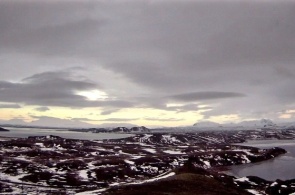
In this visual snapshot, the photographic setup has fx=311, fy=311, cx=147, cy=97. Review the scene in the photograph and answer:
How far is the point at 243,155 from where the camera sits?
127375 millimetres

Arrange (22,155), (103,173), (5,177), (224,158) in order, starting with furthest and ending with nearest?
(224,158)
(22,155)
(103,173)
(5,177)

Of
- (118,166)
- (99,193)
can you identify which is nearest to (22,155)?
(118,166)

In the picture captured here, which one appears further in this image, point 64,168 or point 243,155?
point 243,155

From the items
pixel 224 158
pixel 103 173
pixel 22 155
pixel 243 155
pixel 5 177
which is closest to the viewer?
pixel 5 177

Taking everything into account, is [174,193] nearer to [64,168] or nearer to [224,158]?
[64,168]

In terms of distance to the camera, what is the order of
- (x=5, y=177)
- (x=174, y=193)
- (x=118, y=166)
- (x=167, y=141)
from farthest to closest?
(x=167, y=141) → (x=118, y=166) → (x=5, y=177) → (x=174, y=193)

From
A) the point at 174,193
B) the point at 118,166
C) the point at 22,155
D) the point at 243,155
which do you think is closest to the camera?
the point at 174,193

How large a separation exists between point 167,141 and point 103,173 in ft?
393

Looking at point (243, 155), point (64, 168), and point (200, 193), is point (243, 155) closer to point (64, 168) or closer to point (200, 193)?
point (64, 168)

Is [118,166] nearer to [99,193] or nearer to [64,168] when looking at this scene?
[64,168]

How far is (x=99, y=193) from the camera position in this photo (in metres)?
40.1

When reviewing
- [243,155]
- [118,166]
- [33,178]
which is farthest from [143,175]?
[243,155]

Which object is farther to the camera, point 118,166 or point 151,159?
point 151,159

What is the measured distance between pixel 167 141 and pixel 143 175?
115 m
